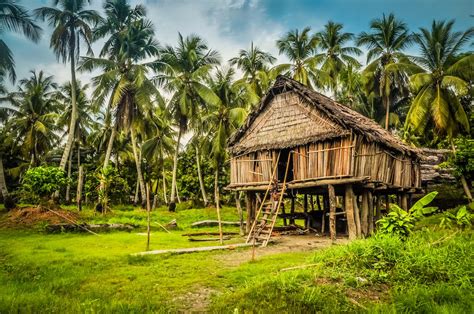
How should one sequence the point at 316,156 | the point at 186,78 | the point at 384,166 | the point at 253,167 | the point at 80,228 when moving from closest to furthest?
1. the point at 316,156
2. the point at 384,166
3. the point at 253,167
4. the point at 80,228
5. the point at 186,78

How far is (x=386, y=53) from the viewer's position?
1093 inches

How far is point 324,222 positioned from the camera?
18562 millimetres

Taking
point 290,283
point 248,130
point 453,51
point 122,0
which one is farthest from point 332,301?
point 122,0

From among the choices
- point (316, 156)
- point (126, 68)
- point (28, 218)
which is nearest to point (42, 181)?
point (28, 218)

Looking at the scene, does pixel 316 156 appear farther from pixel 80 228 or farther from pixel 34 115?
pixel 34 115

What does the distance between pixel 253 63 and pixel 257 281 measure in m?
24.7

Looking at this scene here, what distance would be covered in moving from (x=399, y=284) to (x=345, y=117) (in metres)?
8.01

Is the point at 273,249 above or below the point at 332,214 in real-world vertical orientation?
below

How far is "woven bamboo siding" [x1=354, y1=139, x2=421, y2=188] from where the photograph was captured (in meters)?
13.9

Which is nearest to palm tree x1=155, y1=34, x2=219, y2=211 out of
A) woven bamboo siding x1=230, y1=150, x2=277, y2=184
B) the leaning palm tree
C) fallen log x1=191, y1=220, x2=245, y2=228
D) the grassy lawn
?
the leaning palm tree

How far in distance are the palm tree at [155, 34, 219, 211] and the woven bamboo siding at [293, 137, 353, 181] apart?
12471 millimetres

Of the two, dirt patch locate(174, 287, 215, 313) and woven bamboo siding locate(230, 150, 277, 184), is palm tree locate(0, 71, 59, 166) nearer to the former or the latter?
woven bamboo siding locate(230, 150, 277, 184)

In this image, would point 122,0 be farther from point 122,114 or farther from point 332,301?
point 332,301

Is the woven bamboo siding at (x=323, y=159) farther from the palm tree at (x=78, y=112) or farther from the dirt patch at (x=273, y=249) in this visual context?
the palm tree at (x=78, y=112)
